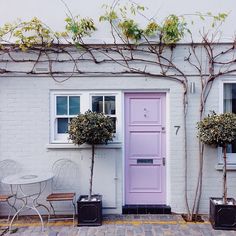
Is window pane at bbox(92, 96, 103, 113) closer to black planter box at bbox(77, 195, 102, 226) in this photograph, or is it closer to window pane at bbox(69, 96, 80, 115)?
window pane at bbox(69, 96, 80, 115)

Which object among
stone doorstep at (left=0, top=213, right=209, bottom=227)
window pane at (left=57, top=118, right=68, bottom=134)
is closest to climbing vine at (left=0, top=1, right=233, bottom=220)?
stone doorstep at (left=0, top=213, right=209, bottom=227)

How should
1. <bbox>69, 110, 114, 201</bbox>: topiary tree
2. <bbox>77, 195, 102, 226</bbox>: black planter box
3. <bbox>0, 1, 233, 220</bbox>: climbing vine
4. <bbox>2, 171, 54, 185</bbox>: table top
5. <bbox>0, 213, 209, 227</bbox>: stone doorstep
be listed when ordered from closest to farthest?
<bbox>2, 171, 54, 185</bbox>: table top < <bbox>69, 110, 114, 201</bbox>: topiary tree < <bbox>77, 195, 102, 226</bbox>: black planter box < <bbox>0, 213, 209, 227</bbox>: stone doorstep < <bbox>0, 1, 233, 220</bbox>: climbing vine

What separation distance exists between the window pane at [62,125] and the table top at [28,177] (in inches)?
34.4

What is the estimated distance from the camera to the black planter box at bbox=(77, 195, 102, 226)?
588 centimetres

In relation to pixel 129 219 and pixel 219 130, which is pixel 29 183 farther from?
pixel 219 130

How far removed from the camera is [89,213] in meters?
5.90

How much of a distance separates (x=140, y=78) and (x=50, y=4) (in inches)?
94.1

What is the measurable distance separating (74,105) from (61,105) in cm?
27

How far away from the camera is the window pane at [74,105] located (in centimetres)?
653

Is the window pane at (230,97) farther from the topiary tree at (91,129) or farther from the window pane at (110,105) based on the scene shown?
the topiary tree at (91,129)

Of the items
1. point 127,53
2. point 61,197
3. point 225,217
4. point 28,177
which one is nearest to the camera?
point 225,217

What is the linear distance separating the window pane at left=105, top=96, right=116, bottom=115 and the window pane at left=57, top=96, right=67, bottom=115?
0.85 meters

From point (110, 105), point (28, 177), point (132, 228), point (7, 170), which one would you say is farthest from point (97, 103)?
point (132, 228)

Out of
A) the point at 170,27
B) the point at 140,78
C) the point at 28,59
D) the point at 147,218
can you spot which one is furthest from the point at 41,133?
the point at 170,27
